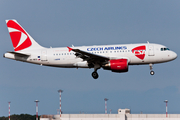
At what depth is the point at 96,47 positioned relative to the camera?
49438 millimetres

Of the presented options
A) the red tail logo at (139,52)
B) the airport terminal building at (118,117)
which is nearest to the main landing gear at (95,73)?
the red tail logo at (139,52)

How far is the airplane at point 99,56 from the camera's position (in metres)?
47.4

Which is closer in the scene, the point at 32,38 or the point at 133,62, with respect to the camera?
the point at 133,62

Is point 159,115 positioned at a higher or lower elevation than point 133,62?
lower

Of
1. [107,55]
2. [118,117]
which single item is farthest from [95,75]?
[118,117]

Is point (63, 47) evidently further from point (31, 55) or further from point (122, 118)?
point (122, 118)

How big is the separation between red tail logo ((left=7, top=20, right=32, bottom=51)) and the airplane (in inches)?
25.7

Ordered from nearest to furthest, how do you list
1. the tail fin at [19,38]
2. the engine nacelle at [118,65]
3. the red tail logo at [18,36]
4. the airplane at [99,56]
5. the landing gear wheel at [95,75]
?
the engine nacelle at [118,65]
the airplane at [99,56]
the landing gear wheel at [95,75]
the tail fin at [19,38]
the red tail logo at [18,36]

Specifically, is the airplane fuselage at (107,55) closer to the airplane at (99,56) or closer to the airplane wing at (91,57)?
the airplane at (99,56)

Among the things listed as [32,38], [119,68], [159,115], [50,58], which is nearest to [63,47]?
[50,58]

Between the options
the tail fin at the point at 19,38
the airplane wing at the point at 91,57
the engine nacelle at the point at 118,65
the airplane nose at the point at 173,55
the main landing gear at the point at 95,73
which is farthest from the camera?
the tail fin at the point at 19,38

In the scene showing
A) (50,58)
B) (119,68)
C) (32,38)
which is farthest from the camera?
(32,38)

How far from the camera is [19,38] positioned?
53.6 meters

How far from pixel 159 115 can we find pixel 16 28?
85.5ft
